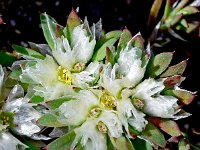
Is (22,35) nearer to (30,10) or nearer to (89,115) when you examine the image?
(30,10)

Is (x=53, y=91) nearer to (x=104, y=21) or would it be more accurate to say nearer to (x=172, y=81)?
(x=172, y=81)

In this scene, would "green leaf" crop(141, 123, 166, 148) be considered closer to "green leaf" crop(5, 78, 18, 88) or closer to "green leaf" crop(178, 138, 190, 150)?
"green leaf" crop(178, 138, 190, 150)

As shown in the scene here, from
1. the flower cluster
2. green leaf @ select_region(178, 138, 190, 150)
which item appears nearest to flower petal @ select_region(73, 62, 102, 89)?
the flower cluster

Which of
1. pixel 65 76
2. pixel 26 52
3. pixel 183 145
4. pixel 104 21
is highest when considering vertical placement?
pixel 104 21

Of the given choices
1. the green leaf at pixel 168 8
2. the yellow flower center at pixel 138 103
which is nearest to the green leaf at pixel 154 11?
the green leaf at pixel 168 8

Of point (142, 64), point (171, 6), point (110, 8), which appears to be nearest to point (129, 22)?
point (110, 8)

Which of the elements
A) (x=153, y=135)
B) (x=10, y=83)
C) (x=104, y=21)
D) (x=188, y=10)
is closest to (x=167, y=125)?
(x=153, y=135)

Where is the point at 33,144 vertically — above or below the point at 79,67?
below
